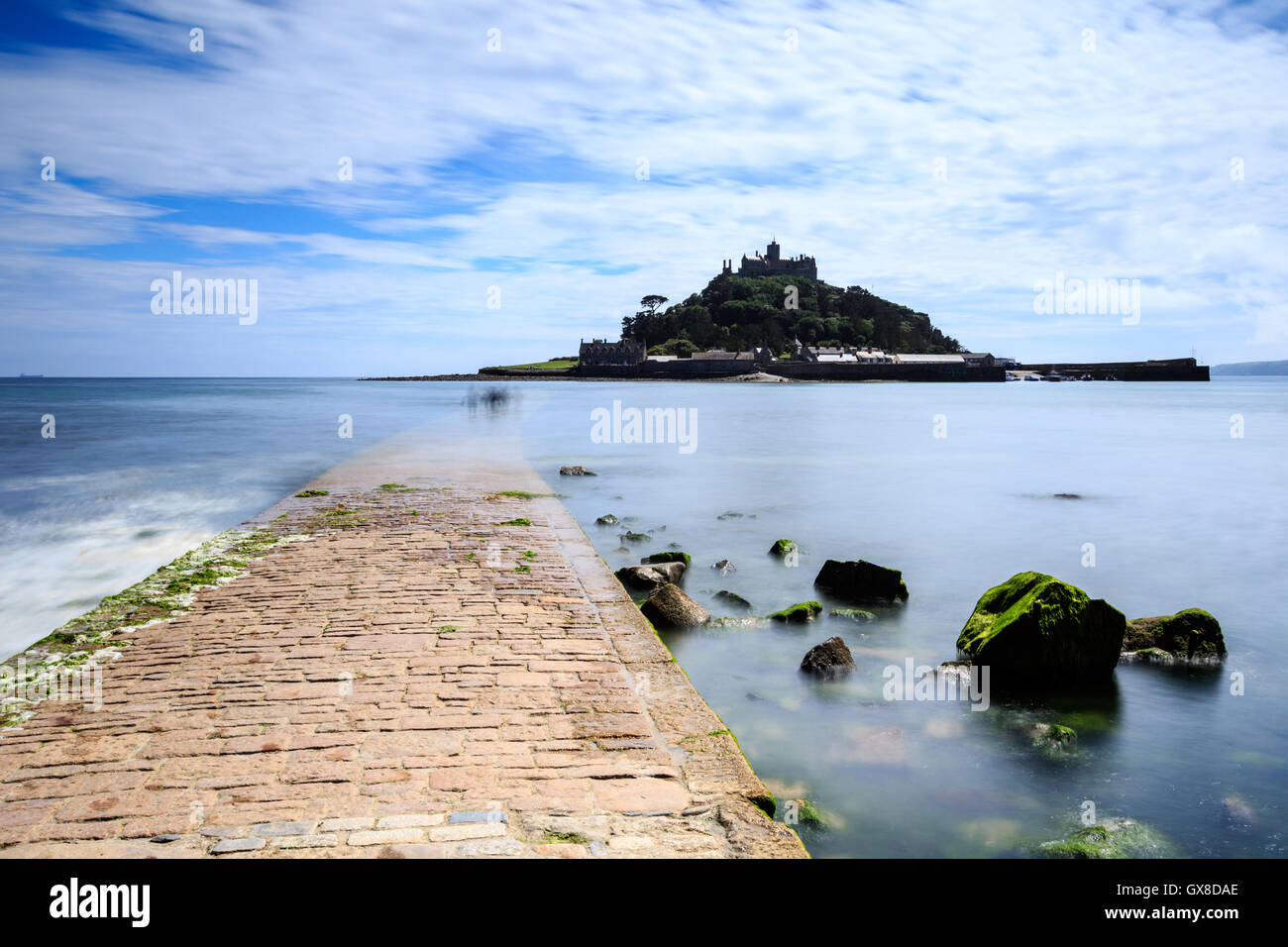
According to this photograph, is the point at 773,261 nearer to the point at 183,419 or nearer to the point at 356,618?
the point at 183,419

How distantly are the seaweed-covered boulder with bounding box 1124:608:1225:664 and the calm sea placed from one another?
23cm

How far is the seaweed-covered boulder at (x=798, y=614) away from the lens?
7934 millimetres

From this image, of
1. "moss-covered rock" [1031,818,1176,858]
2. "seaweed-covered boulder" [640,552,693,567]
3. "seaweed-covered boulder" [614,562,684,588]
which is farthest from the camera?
"seaweed-covered boulder" [640,552,693,567]

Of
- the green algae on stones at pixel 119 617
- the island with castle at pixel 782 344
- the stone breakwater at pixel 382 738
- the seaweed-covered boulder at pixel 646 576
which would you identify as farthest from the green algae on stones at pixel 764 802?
the island with castle at pixel 782 344

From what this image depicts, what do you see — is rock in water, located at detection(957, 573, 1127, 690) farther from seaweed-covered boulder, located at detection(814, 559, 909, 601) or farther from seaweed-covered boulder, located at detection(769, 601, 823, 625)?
seaweed-covered boulder, located at detection(814, 559, 909, 601)

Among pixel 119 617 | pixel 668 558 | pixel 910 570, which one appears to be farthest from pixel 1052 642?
pixel 119 617

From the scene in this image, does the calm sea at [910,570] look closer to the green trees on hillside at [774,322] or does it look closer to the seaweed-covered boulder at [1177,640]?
the seaweed-covered boulder at [1177,640]

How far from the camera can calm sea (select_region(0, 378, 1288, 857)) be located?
16.1 ft

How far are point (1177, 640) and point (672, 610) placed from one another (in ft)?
14.7

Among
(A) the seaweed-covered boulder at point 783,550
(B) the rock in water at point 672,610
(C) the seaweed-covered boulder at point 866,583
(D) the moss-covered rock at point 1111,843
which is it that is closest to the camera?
(D) the moss-covered rock at point 1111,843

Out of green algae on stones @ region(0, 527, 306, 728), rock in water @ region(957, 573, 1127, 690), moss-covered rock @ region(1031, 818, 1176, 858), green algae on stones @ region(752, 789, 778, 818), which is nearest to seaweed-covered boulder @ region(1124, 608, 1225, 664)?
rock in water @ region(957, 573, 1127, 690)

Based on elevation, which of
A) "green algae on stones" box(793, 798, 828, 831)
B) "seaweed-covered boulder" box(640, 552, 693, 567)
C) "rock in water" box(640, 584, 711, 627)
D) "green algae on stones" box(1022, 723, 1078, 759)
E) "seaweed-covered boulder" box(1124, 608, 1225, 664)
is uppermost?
"seaweed-covered boulder" box(640, 552, 693, 567)

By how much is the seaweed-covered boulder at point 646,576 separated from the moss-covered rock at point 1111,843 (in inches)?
180

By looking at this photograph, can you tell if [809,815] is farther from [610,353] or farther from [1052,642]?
[610,353]
